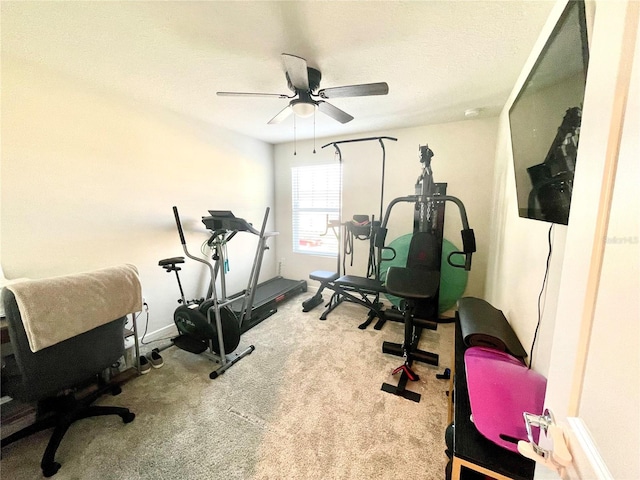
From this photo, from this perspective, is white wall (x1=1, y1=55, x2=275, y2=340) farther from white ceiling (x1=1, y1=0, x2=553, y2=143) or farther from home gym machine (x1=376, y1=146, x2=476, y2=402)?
home gym machine (x1=376, y1=146, x2=476, y2=402)

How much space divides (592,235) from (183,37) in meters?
2.17

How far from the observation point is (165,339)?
2.73 meters

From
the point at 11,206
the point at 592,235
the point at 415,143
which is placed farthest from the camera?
the point at 415,143

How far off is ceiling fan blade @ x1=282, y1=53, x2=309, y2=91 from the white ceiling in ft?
0.56

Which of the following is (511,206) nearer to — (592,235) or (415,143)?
(415,143)

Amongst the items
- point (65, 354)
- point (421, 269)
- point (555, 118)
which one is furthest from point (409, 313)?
point (65, 354)

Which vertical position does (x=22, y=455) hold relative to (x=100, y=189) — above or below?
below

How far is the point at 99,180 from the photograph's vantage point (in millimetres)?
2229

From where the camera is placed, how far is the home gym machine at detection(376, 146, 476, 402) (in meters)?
2.17

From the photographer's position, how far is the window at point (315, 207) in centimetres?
405

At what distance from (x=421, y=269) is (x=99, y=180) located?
3395 mm

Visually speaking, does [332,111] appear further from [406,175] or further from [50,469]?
[50,469]

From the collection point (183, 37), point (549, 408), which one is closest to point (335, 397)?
point (549, 408)

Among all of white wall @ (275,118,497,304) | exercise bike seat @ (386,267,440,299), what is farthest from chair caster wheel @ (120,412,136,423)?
white wall @ (275,118,497,304)
